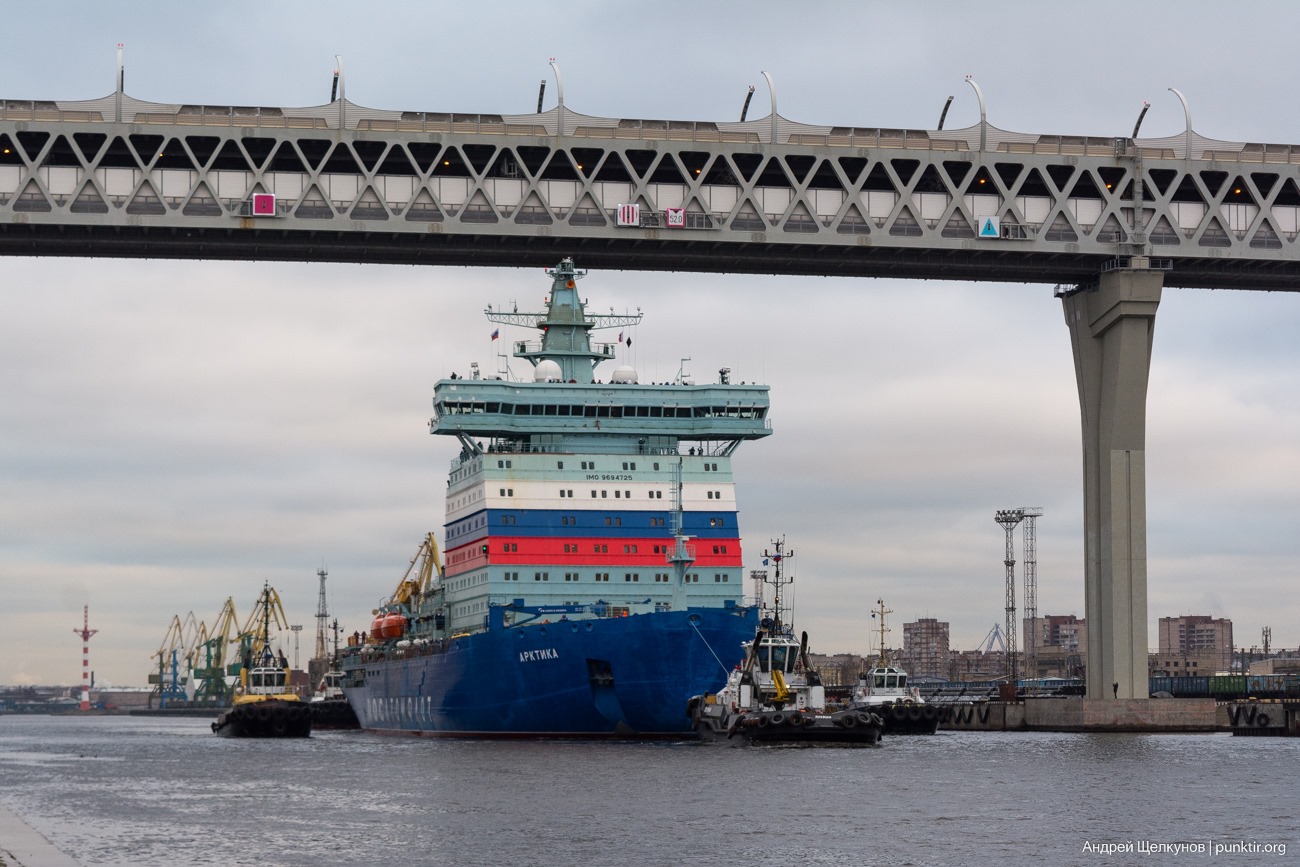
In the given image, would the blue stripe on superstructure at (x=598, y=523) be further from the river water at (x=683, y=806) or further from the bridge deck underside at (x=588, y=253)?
the bridge deck underside at (x=588, y=253)

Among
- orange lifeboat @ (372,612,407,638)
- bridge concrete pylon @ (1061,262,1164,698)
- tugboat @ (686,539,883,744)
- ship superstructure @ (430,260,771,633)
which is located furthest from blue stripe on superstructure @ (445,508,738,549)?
orange lifeboat @ (372,612,407,638)

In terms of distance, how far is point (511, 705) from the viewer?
229ft

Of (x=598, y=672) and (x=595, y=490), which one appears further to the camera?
(x=595, y=490)

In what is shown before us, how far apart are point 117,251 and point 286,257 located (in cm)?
539

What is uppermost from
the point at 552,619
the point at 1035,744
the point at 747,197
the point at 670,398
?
the point at 747,197

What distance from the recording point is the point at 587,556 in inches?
2820

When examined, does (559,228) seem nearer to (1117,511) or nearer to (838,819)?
(1117,511)

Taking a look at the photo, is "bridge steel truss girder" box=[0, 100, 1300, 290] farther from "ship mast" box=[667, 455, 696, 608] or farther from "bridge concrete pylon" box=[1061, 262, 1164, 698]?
"ship mast" box=[667, 455, 696, 608]

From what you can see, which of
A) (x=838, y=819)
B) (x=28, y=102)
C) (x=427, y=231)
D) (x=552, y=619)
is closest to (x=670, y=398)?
(x=552, y=619)

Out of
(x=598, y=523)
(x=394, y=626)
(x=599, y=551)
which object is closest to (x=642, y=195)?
(x=598, y=523)

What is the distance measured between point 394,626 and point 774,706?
29598mm

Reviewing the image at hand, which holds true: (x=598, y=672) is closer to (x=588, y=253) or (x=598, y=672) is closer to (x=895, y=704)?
(x=588, y=253)

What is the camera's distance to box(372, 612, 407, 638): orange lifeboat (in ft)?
289

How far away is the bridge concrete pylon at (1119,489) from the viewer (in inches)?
2527
